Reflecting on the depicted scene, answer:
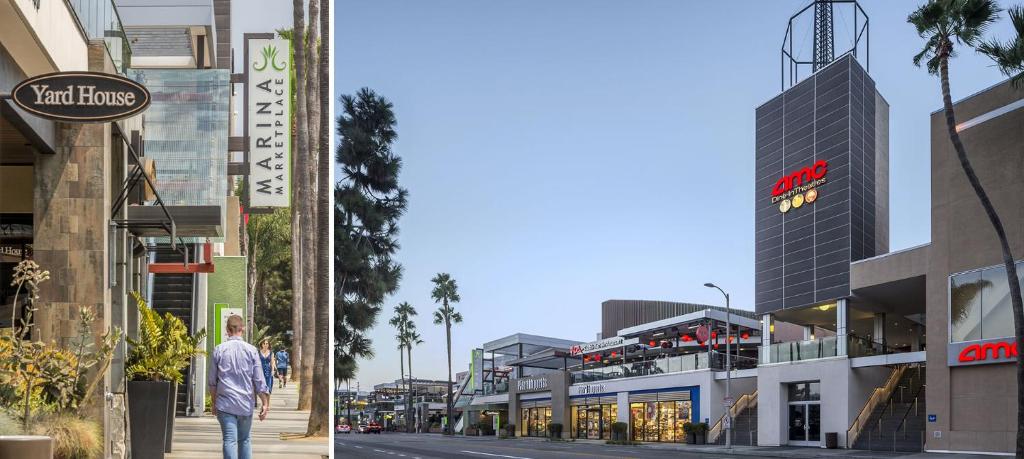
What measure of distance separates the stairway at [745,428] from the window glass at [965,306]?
13.8m

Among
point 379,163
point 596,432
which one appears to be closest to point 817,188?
point 379,163

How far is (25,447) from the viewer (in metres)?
9.20

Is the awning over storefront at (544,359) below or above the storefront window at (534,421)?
above

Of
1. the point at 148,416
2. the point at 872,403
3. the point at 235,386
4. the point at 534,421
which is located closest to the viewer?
the point at 235,386

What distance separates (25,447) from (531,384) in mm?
63174

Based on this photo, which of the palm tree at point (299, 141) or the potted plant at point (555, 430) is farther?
the potted plant at point (555, 430)

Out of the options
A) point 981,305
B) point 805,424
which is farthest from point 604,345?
point 981,305

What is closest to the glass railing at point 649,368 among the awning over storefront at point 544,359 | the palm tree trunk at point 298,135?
the awning over storefront at point 544,359

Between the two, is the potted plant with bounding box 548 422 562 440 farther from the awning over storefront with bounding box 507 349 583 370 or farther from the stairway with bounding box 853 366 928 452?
the stairway with bounding box 853 366 928 452

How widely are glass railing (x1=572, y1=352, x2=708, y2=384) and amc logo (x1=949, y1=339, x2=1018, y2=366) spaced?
18372 millimetres

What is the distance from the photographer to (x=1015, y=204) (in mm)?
32000

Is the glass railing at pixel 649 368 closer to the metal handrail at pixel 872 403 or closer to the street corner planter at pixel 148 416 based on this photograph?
the metal handrail at pixel 872 403

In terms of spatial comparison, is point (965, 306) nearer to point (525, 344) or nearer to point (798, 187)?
point (798, 187)

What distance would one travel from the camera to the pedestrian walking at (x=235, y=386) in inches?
375
